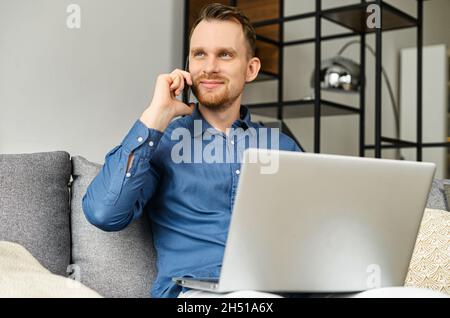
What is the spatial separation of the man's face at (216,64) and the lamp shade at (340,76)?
6.43 feet

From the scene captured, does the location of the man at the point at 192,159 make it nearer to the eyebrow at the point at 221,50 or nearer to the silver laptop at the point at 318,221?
the eyebrow at the point at 221,50

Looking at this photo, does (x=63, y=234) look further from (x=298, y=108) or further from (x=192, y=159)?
(x=298, y=108)

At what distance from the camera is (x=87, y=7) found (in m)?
3.15

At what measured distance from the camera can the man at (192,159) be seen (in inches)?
61.1

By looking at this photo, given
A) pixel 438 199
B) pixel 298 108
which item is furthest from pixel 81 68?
pixel 438 199

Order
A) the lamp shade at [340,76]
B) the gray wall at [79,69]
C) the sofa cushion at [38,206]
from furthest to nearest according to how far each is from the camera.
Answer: the lamp shade at [340,76] < the gray wall at [79,69] < the sofa cushion at [38,206]

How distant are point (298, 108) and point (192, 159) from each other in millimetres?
2136

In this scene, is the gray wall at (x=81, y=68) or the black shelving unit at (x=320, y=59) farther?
the black shelving unit at (x=320, y=59)

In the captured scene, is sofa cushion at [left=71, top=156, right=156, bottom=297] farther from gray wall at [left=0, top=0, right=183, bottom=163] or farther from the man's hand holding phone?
gray wall at [left=0, top=0, right=183, bottom=163]

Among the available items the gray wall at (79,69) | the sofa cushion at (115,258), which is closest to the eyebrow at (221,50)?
the sofa cushion at (115,258)

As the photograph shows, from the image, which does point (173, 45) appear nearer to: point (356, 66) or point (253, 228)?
point (356, 66)

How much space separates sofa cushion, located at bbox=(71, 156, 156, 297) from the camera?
5.78ft
